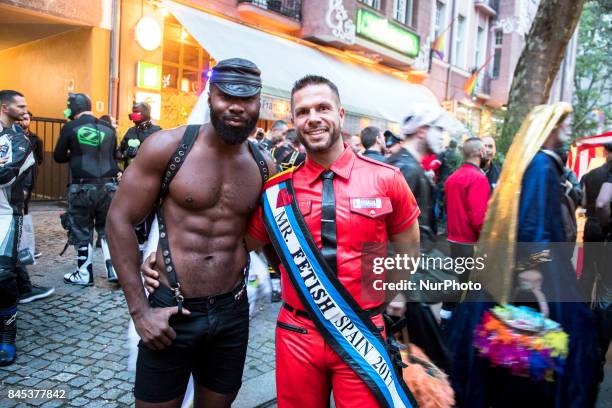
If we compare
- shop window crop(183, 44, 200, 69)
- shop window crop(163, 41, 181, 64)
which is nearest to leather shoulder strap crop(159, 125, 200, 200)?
shop window crop(163, 41, 181, 64)

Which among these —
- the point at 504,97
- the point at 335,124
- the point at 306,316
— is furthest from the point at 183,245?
the point at 504,97

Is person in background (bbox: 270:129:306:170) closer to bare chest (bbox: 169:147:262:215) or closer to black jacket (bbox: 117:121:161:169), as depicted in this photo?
black jacket (bbox: 117:121:161:169)

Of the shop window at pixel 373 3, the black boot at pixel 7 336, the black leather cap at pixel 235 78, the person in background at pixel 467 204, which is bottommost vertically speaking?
the black boot at pixel 7 336

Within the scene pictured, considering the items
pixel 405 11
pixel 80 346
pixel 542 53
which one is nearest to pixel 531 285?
pixel 80 346

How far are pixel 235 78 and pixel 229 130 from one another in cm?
22

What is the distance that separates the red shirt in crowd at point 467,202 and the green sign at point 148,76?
25.3 ft

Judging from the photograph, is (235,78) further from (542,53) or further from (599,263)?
(542,53)

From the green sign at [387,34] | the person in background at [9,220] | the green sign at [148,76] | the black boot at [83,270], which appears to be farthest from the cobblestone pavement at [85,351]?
the green sign at [387,34]

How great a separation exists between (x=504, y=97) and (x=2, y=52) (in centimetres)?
2085

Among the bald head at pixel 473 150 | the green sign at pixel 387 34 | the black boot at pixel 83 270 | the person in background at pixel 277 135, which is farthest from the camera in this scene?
the green sign at pixel 387 34

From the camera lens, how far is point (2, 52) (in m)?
12.9

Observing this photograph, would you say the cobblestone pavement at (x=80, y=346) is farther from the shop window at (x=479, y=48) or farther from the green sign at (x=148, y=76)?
the shop window at (x=479, y=48)

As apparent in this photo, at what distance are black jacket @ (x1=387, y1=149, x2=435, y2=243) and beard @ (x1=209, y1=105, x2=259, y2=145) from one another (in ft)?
4.34

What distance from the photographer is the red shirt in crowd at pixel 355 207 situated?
2.01 metres
